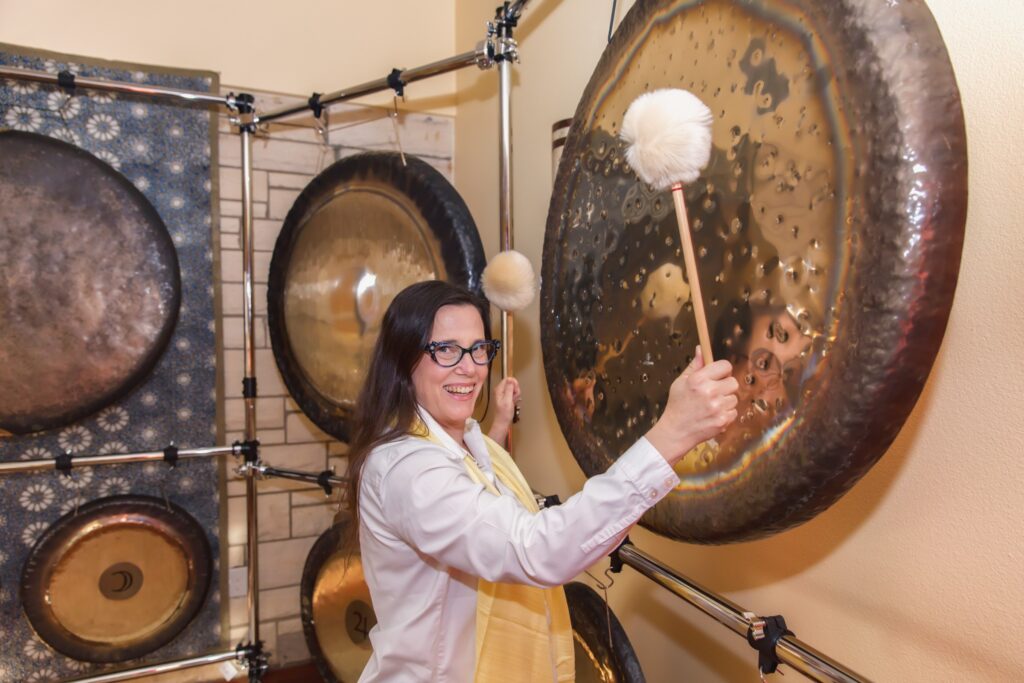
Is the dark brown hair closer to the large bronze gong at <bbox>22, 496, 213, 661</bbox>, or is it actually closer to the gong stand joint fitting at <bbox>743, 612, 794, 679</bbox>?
the gong stand joint fitting at <bbox>743, 612, 794, 679</bbox>

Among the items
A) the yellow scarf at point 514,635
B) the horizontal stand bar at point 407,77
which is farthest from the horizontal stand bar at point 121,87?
the yellow scarf at point 514,635

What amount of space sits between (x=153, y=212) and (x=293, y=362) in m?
0.59

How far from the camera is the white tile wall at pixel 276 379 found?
84.8 inches

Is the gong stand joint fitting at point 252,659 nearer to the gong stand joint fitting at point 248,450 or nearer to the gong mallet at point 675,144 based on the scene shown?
the gong stand joint fitting at point 248,450

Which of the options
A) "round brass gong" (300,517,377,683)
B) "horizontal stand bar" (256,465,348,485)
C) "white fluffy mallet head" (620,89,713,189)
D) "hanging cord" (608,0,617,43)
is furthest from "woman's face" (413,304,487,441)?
"round brass gong" (300,517,377,683)

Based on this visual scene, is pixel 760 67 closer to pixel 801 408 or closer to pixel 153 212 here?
pixel 801 408

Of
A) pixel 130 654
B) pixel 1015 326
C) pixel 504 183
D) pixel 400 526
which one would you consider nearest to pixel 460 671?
pixel 400 526

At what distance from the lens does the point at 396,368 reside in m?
1.07

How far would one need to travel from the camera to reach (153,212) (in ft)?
6.50

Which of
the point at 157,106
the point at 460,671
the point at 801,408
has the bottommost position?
the point at 460,671

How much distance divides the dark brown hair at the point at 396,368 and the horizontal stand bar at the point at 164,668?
122 cm

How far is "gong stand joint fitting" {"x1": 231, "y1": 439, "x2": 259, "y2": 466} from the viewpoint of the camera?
1938 mm

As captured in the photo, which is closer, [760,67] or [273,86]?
[760,67]

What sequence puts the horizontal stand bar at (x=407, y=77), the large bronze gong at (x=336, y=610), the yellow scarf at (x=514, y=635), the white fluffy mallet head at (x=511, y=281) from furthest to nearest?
the large bronze gong at (x=336, y=610), the horizontal stand bar at (x=407, y=77), the white fluffy mallet head at (x=511, y=281), the yellow scarf at (x=514, y=635)
